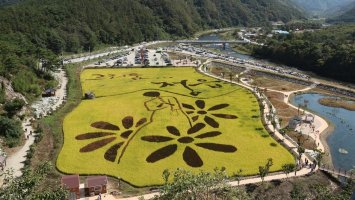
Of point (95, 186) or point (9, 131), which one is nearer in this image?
point (95, 186)

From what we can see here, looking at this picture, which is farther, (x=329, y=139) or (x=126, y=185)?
(x=329, y=139)

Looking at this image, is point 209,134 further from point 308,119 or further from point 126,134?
point 308,119

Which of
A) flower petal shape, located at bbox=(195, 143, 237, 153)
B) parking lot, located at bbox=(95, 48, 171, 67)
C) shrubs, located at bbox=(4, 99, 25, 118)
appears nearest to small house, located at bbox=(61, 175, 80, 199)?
flower petal shape, located at bbox=(195, 143, 237, 153)

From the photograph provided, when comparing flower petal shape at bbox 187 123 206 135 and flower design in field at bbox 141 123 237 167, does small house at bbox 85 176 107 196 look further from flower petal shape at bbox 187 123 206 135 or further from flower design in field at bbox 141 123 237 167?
flower petal shape at bbox 187 123 206 135

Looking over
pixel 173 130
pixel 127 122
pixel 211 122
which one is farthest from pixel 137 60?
pixel 173 130

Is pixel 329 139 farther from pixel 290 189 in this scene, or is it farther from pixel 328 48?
pixel 328 48

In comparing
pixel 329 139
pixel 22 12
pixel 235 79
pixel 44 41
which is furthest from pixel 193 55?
pixel 329 139
